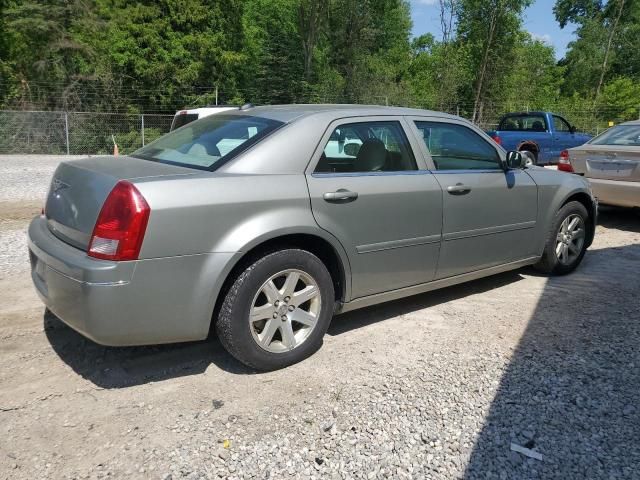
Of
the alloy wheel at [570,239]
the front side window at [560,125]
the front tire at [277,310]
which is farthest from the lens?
the front side window at [560,125]

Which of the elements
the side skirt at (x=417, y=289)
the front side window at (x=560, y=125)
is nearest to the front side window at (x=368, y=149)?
the side skirt at (x=417, y=289)

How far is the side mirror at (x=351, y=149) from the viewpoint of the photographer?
3773 millimetres

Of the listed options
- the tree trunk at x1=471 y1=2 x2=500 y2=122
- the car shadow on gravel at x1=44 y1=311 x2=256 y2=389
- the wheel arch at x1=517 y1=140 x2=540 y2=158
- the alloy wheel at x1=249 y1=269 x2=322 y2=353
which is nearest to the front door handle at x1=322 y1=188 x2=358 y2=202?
the alloy wheel at x1=249 y1=269 x2=322 y2=353

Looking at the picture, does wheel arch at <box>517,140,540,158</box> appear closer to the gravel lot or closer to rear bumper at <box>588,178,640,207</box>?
rear bumper at <box>588,178,640,207</box>

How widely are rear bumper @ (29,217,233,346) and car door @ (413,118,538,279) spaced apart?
1919 mm

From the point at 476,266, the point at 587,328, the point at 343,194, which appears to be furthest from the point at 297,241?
the point at 587,328

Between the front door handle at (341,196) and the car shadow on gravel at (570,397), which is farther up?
the front door handle at (341,196)

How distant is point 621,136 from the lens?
26.1ft

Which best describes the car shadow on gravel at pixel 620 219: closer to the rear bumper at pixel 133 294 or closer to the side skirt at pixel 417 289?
the side skirt at pixel 417 289

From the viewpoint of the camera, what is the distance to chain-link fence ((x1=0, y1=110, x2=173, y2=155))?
19797mm

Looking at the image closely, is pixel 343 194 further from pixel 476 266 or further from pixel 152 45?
pixel 152 45

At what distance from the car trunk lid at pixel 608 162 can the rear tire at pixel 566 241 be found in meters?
2.35

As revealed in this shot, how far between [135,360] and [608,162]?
6880 millimetres

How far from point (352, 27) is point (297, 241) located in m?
36.5
